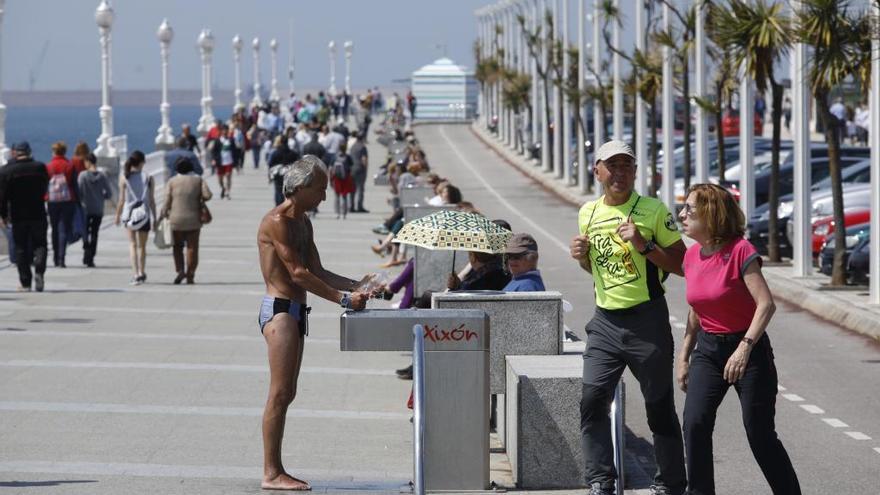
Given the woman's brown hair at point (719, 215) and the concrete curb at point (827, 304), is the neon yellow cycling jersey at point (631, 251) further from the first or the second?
the concrete curb at point (827, 304)

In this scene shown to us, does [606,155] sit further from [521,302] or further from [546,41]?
[546,41]

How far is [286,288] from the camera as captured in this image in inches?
354

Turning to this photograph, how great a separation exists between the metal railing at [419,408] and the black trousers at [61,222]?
52.6 feet

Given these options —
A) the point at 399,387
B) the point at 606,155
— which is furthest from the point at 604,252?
the point at 399,387

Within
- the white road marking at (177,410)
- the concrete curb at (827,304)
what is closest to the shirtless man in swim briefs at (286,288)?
the white road marking at (177,410)

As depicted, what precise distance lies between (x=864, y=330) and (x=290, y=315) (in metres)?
10.1

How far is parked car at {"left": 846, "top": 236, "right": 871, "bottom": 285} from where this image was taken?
21094mm

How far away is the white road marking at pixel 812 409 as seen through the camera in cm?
1269

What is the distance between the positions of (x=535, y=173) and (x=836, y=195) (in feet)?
121

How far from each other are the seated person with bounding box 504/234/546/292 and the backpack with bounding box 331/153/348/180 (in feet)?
77.9

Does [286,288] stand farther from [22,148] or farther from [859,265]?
[859,265]

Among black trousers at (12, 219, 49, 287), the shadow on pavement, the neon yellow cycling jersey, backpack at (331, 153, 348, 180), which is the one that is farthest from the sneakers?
backpack at (331, 153, 348, 180)

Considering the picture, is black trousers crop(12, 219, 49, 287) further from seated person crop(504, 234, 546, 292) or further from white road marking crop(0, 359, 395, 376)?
seated person crop(504, 234, 546, 292)

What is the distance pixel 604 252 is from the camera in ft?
27.4
